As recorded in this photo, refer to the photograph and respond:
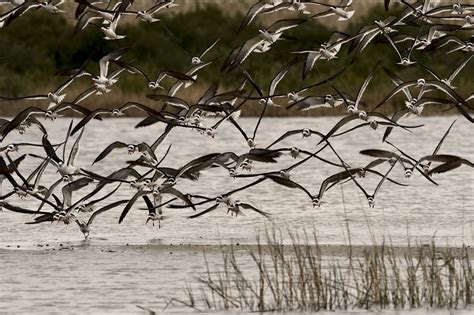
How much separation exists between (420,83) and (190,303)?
10.5 feet

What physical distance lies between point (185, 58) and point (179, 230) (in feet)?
85.2

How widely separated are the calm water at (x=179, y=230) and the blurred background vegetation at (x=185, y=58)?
24.4ft

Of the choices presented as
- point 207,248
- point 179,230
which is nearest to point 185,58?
point 179,230

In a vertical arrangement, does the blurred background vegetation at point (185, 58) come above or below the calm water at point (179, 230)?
above

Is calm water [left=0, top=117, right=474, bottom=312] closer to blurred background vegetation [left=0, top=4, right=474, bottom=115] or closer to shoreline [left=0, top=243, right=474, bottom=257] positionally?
shoreline [left=0, top=243, right=474, bottom=257]

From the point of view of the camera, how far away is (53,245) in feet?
55.0

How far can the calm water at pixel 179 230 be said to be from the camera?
1338 centimetres

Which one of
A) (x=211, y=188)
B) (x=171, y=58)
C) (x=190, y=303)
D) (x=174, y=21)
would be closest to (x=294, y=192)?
(x=211, y=188)

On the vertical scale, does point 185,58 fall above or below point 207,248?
above

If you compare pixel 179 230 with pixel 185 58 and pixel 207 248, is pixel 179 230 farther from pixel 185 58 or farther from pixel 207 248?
pixel 185 58

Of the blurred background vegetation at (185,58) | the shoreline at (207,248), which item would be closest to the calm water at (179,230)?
the shoreline at (207,248)

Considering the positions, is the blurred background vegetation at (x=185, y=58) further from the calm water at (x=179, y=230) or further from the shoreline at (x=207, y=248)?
the shoreline at (x=207, y=248)

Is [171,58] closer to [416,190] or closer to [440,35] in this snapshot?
[416,190]

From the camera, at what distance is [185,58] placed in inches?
1727
